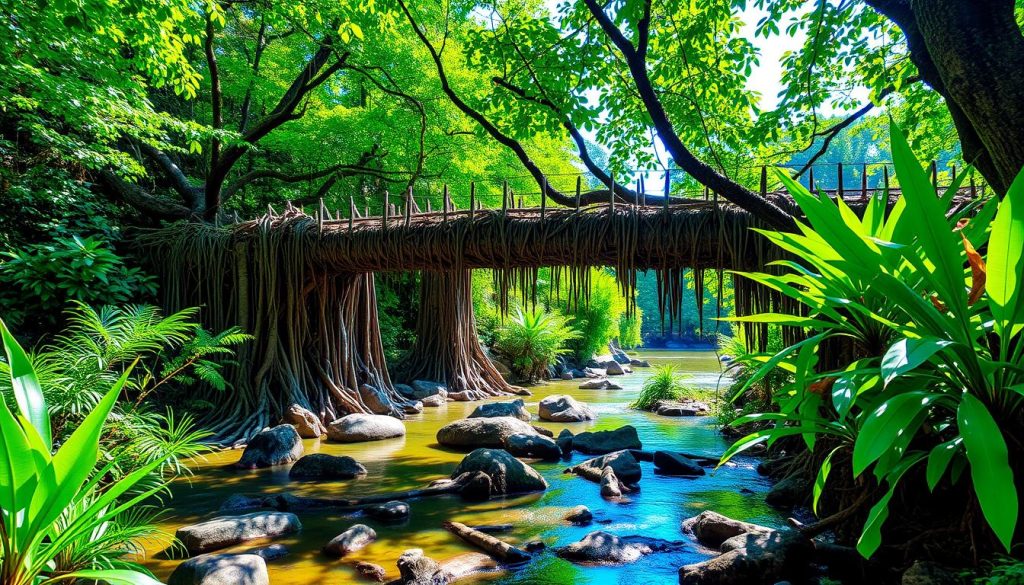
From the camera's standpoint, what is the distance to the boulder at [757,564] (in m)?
2.60

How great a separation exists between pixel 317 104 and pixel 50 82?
5.91 m

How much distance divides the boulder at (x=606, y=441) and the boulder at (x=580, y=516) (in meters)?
1.91

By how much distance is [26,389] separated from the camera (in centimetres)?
164

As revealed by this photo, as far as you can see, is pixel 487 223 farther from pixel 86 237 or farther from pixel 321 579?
pixel 86 237

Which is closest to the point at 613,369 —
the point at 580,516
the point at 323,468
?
the point at 323,468

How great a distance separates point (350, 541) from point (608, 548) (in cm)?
135

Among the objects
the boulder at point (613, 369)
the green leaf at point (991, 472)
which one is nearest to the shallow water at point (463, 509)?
the green leaf at point (991, 472)

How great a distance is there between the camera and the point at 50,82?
452cm

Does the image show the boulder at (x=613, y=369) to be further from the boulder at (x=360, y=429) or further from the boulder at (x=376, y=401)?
the boulder at (x=360, y=429)

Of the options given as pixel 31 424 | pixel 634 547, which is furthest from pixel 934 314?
pixel 31 424

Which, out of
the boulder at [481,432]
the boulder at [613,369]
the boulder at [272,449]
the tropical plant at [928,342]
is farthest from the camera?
the boulder at [613,369]

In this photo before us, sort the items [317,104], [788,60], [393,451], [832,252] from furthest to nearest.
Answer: [317,104], [393,451], [788,60], [832,252]

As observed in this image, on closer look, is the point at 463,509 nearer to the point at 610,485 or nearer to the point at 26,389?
the point at 610,485

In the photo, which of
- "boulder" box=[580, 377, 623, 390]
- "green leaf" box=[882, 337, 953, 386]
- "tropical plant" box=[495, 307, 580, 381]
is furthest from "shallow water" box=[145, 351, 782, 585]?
"tropical plant" box=[495, 307, 580, 381]
